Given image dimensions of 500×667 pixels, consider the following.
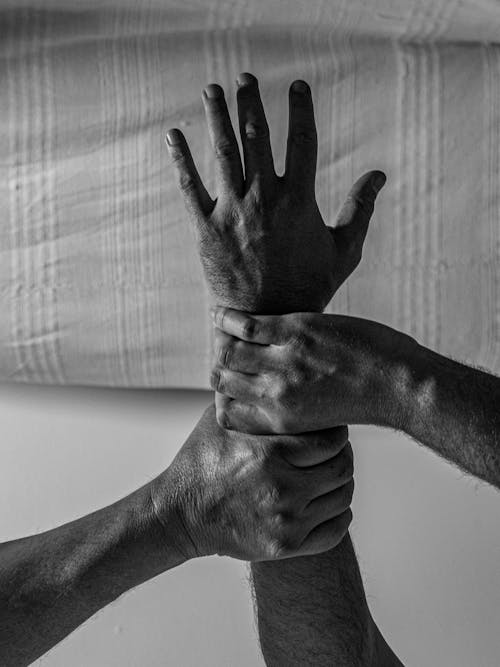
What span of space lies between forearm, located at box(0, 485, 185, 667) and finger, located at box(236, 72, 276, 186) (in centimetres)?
43

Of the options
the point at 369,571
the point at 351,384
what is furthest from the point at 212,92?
the point at 369,571

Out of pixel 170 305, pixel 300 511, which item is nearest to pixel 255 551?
pixel 300 511

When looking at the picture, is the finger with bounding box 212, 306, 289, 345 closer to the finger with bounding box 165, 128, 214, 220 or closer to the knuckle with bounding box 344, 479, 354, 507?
the finger with bounding box 165, 128, 214, 220

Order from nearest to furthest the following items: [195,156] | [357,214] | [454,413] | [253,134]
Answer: [454,413] → [253,134] → [357,214] → [195,156]

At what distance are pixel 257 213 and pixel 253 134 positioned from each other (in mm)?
93

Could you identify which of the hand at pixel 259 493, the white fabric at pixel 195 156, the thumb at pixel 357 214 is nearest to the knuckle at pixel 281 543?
the hand at pixel 259 493

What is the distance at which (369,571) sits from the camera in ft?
5.69

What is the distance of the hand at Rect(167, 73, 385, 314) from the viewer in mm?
1102

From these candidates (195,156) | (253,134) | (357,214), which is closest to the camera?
(253,134)

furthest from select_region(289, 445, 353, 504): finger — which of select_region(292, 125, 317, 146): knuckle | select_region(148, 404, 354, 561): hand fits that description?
select_region(292, 125, 317, 146): knuckle

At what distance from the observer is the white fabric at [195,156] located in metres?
1.61

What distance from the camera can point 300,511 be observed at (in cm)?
114

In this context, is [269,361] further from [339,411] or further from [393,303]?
[393,303]

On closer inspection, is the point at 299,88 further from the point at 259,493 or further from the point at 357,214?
the point at 259,493
